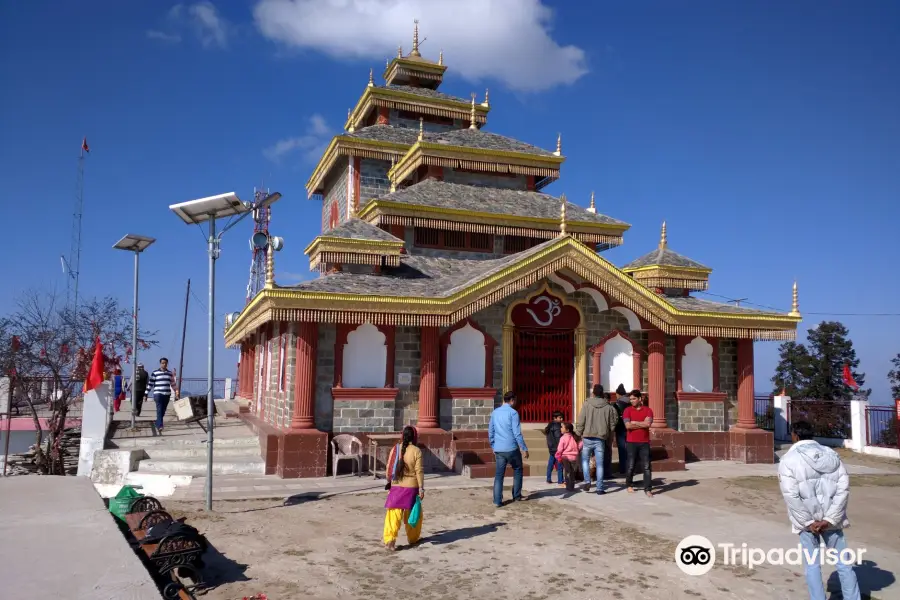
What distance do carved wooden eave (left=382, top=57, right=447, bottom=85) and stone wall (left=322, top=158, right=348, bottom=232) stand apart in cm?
495

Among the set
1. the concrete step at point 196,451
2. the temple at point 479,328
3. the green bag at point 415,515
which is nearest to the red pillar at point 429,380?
the temple at point 479,328

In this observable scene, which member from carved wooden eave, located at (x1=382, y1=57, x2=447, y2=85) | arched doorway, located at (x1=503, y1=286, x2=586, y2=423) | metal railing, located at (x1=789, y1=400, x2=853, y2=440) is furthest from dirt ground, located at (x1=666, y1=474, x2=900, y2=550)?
carved wooden eave, located at (x1=382, y1=57, x2=447, y2=85)

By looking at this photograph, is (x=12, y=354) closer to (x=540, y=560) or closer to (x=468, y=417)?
(x=468, y=417)

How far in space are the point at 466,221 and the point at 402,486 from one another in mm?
11127

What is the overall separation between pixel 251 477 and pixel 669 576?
29.0 ft

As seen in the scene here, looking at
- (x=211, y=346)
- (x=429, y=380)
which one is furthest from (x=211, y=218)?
(x=429, y=380)

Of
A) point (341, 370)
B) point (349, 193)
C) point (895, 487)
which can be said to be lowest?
point (895, 487)

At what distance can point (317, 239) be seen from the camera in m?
15.8

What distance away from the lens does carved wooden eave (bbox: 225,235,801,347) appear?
13.9m

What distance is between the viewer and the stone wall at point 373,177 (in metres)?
23.3

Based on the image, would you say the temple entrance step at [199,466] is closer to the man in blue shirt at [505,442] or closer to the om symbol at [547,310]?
the man in blue shirt at [505,442]

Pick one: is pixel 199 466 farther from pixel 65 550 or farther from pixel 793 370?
pixel 793 370

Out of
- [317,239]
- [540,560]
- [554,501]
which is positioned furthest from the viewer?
[317,239]

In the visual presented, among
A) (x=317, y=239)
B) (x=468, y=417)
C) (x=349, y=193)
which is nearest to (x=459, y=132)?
(x=349, y=193)
